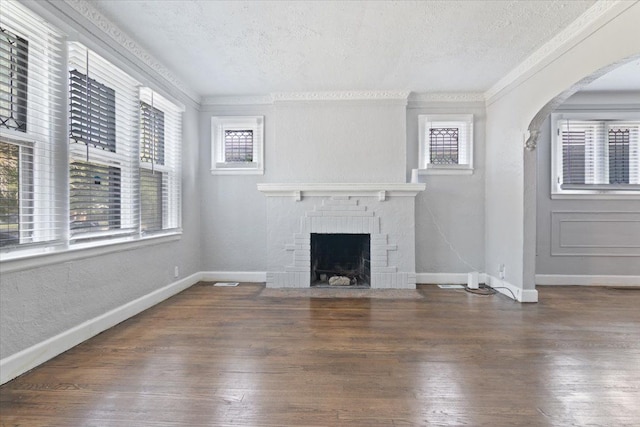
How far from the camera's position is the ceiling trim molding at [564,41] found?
90.5 inches

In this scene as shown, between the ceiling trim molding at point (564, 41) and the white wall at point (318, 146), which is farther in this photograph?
the white wall at point (318, 146)

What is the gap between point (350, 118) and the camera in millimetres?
4191

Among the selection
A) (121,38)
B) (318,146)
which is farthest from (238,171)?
(121,38)

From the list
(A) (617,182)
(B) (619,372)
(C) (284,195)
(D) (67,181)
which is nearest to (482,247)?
(A) (617,182)

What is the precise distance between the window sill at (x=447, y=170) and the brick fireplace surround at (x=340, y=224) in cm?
47

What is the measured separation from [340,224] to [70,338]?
2.88 meters

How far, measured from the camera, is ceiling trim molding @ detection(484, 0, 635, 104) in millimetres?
2299

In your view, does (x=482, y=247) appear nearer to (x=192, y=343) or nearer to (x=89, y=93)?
(x=192, y=343)

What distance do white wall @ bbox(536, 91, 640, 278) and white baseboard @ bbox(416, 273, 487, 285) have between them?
978mm

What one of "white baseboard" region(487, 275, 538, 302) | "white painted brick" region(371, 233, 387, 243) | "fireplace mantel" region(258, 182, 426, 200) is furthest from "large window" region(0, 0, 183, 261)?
"white baseboard" region(487, 275, 538, 302)

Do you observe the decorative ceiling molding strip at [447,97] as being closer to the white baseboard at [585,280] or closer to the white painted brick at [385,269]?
the white painted brick at [385,269]

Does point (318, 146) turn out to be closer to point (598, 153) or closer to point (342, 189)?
point (342, 189)

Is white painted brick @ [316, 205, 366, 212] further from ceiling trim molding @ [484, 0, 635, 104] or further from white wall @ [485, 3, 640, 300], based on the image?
ceiling trim molding @ [484, 0, 635, 104]

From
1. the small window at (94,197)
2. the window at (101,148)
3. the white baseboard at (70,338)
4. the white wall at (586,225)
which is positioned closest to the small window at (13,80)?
the window at (101,148)
